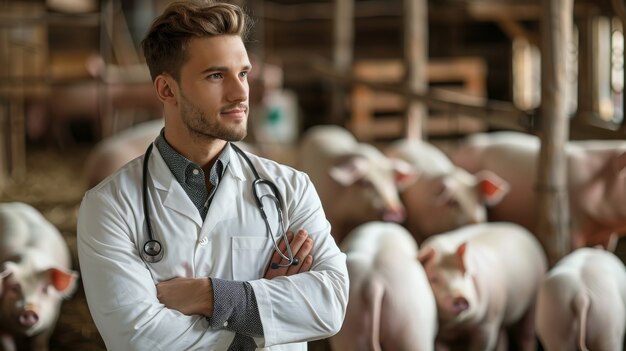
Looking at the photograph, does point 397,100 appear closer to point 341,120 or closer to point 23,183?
point 341,120

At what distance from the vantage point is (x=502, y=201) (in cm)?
473

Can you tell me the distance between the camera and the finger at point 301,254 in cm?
198

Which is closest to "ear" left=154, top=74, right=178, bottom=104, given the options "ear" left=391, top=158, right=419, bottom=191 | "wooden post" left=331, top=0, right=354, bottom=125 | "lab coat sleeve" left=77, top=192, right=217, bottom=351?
"lab coat sleeve" left=77, top=192, right=217, bottom=351

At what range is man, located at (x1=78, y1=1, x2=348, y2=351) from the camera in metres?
1.86

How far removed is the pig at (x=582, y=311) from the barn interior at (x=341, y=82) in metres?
0.82

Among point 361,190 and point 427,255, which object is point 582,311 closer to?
point 427,255

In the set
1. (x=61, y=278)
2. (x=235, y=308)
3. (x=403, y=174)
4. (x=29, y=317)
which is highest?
(x=235, y=308)

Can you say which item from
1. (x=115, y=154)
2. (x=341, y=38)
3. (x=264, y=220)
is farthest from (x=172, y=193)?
(x=341, y=38)

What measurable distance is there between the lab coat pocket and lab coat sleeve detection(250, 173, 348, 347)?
0.23 ft

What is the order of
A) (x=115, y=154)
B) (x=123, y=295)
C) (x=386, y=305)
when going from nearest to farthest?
(x=123, y=295)
(x=386, y=305)
(x=115, y=154)

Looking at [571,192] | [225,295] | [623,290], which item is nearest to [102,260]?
[225,295]

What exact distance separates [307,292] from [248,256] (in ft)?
0.46

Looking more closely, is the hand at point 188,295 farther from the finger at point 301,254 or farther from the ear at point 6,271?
the ear at point 6,271

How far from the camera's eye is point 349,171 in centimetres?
471
